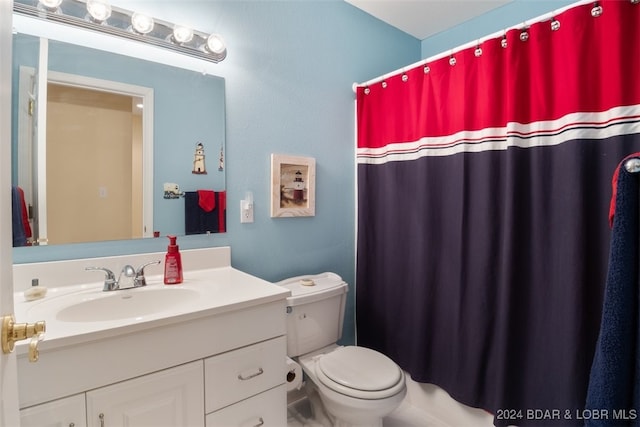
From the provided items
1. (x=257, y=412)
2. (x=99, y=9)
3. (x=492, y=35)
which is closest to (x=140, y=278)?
(x=257, y=412)

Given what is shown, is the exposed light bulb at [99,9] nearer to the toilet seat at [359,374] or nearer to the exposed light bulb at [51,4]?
the exposed light bulb at [51,4]

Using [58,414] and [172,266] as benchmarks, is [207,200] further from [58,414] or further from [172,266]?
[58,414]

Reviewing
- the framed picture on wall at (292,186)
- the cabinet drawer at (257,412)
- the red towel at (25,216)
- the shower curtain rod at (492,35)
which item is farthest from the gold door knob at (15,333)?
the shower curtain rod at (492,35)

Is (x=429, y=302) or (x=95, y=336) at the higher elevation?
(x=95, y=336)

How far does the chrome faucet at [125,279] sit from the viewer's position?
1.21m

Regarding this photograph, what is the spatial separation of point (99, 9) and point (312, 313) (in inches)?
60.4

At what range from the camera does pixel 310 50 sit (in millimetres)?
1840

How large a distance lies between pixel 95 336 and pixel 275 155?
3.72ft

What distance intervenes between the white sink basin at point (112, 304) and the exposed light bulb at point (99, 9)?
1019mm

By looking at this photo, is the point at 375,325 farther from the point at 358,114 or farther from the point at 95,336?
the point at 95,336

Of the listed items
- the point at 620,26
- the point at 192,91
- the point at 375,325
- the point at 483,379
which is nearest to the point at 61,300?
the point at 192,91

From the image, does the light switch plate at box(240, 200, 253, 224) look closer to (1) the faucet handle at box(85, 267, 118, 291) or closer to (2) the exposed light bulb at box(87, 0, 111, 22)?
(1) the faucet handle at box(85, 267, 118, 291)

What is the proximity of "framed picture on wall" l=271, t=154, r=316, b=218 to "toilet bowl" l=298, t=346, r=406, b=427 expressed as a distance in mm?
769

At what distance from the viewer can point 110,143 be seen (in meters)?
1.28
